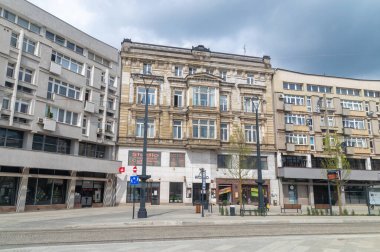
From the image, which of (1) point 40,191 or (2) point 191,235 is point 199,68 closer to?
(1) point 40,191

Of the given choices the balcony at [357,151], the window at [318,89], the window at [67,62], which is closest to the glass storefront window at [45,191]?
the window at [67,62]

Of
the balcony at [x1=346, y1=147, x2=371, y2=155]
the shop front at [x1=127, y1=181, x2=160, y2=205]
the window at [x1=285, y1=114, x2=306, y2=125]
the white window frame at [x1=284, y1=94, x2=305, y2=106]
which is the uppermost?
the white window frame at [x1=284, y1=94, x2=305, y2=106]

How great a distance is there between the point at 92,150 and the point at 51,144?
5.38 m

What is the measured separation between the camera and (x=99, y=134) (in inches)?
1379

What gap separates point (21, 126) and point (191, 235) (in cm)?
2150

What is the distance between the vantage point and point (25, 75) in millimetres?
28578

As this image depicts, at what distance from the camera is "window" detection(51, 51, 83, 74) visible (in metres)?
31.6

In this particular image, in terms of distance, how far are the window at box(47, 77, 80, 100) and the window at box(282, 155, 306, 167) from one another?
92.6 ft

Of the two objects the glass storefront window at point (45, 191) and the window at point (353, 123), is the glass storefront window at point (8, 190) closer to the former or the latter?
the glass storefront window at point (45, 191)

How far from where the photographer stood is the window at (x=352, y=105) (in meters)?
46.4

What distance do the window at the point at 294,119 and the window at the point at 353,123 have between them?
7.35 metres

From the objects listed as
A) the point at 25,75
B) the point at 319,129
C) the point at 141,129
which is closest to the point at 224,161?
the point at 141,129

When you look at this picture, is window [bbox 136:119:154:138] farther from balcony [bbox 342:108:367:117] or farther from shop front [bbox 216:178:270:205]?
balcony [bbox 342:108:367:117]

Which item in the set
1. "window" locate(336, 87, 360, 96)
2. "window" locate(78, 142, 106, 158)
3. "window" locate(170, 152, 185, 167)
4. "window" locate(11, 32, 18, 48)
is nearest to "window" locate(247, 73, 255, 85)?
"window" locate(336, 87, 360, 96)
